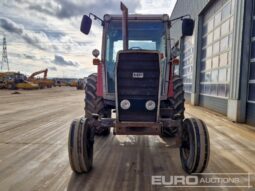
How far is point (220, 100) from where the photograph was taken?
448 inches

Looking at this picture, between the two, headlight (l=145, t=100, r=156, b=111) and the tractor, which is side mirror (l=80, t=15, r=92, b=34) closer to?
the tractor

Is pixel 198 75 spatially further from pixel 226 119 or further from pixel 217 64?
pixel 226 119

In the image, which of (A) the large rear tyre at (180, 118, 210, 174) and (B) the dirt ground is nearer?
(B) the dirt ground

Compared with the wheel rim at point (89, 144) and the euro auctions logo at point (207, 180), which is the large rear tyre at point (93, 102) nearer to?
the wheel rim at point (89, 144)

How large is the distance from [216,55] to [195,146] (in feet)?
31.4

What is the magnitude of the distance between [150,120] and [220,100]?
8.20m

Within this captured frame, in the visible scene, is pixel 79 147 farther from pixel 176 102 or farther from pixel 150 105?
pixel 176 102

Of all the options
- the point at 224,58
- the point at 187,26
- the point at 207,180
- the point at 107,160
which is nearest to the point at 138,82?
the point at 107,160

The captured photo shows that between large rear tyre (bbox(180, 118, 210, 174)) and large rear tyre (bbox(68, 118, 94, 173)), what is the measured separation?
151 cm

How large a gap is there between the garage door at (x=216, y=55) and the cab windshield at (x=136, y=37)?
6.01 meters

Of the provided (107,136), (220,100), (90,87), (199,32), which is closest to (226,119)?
(220,100)

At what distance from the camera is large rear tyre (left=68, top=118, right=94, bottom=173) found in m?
3.68

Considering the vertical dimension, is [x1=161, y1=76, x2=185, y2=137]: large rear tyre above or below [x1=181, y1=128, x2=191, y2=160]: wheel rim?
above

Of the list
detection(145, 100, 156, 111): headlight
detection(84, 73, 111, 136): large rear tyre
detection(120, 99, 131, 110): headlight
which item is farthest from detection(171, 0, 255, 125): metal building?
detection(120, 99, 131, 110): headlight
